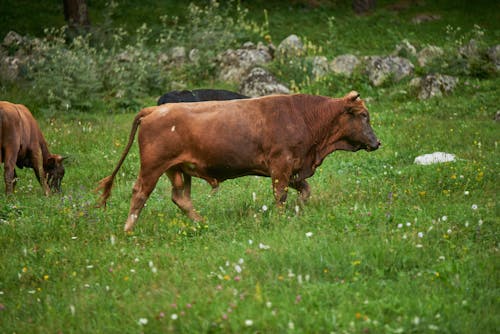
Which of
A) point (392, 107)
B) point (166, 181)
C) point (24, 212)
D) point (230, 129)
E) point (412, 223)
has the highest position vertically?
point (230, 129)

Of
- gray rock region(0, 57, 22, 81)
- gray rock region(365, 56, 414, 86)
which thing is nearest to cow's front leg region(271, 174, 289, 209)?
gray rock region(365, 56, 414, 86)

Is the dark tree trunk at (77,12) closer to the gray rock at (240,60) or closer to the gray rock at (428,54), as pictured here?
the gray rock at (240,60)

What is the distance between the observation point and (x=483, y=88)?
17859mm

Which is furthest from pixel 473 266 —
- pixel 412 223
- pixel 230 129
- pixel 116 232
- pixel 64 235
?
pixel 64 235

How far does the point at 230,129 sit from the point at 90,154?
254 inches

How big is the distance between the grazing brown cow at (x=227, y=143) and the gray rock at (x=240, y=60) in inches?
455

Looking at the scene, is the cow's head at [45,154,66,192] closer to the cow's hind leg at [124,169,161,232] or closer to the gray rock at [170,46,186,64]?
the cow's hind leg at [124,169,161,232]

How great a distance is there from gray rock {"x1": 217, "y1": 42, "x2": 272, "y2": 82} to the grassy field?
919 centimetres

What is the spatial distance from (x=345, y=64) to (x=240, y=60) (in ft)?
11.0

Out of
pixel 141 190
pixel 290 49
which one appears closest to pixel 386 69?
pixel 290 49

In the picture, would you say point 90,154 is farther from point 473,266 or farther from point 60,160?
point 473,266

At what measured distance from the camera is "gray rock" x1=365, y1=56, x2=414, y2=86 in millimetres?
19636

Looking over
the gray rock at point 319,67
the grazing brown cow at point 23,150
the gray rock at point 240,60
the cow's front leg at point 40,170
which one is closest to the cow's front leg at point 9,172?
the grazing brown cow at point 23,150

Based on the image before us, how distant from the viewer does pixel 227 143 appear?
365 inches
